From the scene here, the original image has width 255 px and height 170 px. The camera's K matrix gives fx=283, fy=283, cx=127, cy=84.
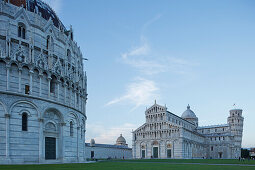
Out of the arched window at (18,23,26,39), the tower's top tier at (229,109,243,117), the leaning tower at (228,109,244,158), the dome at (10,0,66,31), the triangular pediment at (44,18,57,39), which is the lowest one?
the leaning tower at (228,109,244,158)

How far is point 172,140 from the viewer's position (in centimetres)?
8475

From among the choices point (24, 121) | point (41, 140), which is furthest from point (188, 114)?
point (24, 121)

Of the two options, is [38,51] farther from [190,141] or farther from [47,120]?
[190,141]

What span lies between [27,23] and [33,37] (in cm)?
180

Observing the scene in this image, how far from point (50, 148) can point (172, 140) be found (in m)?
56.2

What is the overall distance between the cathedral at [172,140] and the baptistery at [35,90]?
4900 cm

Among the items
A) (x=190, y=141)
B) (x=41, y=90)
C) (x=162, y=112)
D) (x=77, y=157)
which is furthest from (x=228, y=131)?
(x=41, y=90)

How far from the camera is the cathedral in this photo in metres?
84.6

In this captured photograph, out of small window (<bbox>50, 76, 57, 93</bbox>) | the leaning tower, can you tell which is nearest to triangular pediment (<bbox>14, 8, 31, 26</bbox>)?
small window (<bbox>50, 76, 57, 93</bbox>)

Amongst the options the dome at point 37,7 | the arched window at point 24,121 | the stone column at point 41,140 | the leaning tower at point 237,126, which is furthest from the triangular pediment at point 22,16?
the leaning tower at point 237,126

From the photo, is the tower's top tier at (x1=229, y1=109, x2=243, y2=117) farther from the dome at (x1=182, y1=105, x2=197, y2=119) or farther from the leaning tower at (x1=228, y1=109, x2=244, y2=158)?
the dome at (x1=182, y1=105, x2=197, y2=119)

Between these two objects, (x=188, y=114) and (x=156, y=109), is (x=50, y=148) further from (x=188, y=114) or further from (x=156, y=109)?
(x=188, y=114)

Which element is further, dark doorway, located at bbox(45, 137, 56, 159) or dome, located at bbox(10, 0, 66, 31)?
dome, located at bbox(10, 0, 66, 31)

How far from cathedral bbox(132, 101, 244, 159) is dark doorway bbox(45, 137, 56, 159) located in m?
54.7
